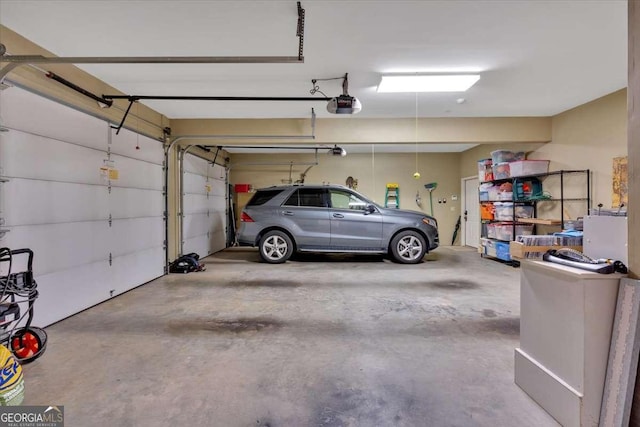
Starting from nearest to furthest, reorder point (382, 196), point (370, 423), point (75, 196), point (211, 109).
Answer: point (370, 423)
point (75, 196)
point (211, 109)
point (382, 196)

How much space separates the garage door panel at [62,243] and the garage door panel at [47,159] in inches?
18.6

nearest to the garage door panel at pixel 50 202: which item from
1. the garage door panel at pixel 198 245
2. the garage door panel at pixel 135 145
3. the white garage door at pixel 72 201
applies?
the white garage door at pixel 72 201

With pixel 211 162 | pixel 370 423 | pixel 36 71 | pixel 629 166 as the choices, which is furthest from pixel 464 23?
pixel 211 162

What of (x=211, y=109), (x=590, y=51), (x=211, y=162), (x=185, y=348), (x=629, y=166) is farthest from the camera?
(x=211, y=162)

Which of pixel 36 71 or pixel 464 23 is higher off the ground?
pixel 464 23

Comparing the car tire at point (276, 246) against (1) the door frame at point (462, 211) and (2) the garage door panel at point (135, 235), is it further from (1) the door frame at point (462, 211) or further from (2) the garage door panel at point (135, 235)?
(1) the door frame at point (462, 211)

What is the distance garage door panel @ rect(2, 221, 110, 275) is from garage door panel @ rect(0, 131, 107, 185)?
0.47m

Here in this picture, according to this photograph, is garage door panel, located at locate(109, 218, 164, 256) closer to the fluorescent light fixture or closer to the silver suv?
the silver suv

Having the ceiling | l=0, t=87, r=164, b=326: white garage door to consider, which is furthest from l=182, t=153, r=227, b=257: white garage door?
the ceiling

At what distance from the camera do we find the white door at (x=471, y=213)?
802 cm

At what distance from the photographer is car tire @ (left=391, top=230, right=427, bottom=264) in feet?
19.7

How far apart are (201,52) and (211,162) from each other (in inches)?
178

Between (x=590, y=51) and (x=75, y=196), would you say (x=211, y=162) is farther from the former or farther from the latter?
(x=590, y=51)

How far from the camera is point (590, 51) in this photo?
3100 mm
